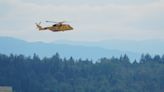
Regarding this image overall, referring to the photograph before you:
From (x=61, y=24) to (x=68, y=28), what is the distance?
66cm

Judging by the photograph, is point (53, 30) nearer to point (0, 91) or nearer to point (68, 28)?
point (68, 28)

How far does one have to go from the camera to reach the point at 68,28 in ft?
169

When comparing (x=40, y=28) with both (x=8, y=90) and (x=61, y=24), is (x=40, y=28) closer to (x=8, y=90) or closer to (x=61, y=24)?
(x=61, y=24)

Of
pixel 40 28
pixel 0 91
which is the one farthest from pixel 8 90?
pixel 40 28

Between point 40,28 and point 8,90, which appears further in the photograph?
point 8,90

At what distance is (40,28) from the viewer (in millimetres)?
54375

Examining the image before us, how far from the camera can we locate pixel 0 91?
82.1 meters

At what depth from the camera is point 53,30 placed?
5144 centimetres

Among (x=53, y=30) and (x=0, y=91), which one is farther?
(x=0, y=91)

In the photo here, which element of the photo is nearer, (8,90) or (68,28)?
(68,28)

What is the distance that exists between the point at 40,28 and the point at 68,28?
3.46m

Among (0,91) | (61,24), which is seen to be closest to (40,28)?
(61,24)

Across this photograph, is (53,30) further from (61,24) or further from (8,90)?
(8,90)

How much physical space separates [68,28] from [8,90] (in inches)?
1410
